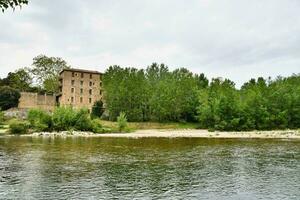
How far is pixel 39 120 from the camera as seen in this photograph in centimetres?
6944

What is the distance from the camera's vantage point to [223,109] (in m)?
81.2

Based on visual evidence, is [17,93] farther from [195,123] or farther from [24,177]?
[24,177]

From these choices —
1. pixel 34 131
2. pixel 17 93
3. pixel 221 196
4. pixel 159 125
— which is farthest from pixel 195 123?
pixel 221 196

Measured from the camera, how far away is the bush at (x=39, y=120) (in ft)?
226

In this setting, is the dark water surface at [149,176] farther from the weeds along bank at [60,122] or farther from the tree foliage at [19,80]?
the tree foliage at [19,80]

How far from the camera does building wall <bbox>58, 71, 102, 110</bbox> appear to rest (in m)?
104

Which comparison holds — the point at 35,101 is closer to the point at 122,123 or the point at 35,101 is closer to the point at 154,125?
the point at 154,125

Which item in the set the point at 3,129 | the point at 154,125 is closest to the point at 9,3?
the point at 3,129

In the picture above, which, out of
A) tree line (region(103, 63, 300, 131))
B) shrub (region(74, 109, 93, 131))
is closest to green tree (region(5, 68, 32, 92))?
tree line (region(103, 63, 300, 131))

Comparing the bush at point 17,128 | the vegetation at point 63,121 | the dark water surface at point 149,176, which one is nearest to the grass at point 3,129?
the bush at point 17,128

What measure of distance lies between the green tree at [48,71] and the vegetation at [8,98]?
16.4 meters

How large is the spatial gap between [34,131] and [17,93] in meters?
30.5

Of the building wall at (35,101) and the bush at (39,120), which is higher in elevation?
the building wall at (35,101)

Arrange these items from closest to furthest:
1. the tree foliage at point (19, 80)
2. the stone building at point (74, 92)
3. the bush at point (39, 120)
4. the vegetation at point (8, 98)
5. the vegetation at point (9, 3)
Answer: the vegetation at point (9, 3), the bush at point (39, 120), the vegetation at point (8, 98), the stone building at point (74, 92), the tree foliage at point (19, 80)
